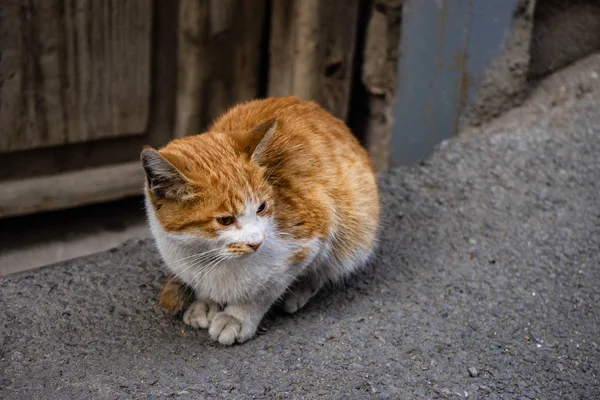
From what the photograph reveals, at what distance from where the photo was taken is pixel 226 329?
2.68 m

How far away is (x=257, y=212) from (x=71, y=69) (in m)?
1.42

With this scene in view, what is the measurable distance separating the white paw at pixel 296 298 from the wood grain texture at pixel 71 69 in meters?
1.30

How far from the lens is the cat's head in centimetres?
235

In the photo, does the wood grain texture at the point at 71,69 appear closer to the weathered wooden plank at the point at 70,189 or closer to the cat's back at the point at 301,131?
the weathered wooden plank at the point at 70,189

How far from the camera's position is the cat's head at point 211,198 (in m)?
2.35

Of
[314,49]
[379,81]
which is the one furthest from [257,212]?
[379,81]

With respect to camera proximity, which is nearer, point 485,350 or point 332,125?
point 485,350

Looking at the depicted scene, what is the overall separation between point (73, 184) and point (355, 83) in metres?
1.59

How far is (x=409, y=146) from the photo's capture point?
3.90 m

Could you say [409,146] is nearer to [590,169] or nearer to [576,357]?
[590,169]

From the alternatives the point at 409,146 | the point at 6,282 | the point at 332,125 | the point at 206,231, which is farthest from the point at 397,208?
the point at 6,282

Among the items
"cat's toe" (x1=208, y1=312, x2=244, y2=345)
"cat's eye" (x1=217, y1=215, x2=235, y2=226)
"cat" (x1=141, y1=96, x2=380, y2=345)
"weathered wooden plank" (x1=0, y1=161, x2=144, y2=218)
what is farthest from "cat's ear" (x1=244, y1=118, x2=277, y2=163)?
"weathered wooden plank" (x1=0, y1=161, x2=144, y2=218)

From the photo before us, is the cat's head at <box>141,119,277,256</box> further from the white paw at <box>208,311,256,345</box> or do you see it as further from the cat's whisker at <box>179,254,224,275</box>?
the white paw at <box>208,311,256,345</box>

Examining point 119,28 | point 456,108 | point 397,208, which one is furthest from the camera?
point 456,108
